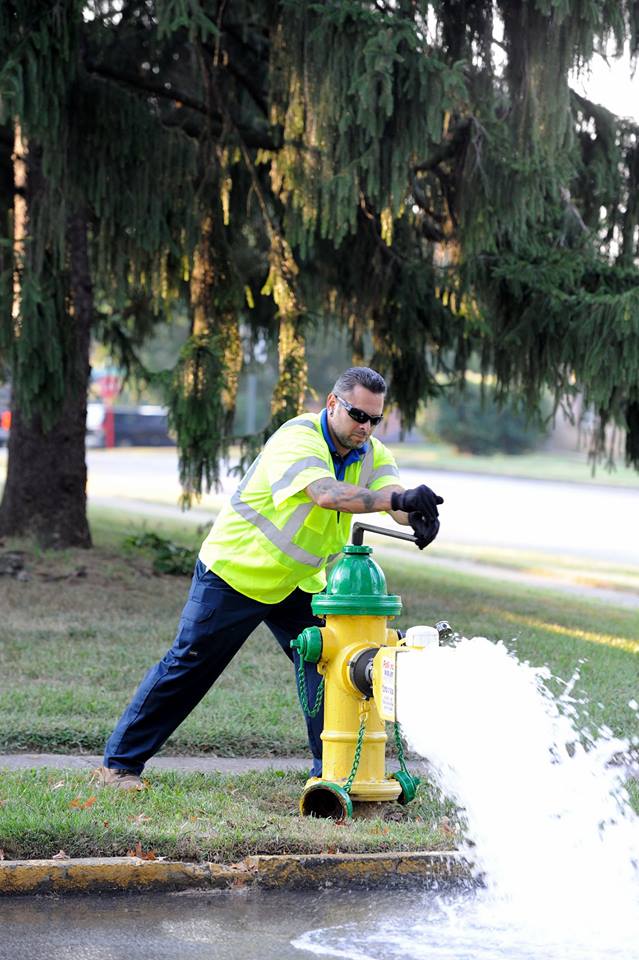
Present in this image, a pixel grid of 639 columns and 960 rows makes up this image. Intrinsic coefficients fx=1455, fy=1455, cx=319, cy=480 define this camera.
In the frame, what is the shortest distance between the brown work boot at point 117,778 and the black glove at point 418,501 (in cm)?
167

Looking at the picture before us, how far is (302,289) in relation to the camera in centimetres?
1354

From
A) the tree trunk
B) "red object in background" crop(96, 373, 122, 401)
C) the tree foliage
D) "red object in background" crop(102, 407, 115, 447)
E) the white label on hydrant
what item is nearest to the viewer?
the white label on hydrant

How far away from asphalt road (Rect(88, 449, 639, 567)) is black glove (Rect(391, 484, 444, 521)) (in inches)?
626

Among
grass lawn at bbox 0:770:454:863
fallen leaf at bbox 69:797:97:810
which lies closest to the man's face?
grass lawn at bbox 0:770:454:863

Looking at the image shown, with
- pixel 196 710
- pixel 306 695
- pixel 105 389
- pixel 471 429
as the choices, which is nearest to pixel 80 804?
pixel 306 695

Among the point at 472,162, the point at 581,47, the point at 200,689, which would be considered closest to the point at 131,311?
the point at 472,162

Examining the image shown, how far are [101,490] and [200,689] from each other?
27309mm

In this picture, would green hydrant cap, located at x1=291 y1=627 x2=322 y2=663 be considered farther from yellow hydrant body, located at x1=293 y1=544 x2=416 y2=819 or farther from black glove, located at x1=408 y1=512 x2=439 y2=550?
black glove, located at x1=408 y1=512 x2=439 y2=550

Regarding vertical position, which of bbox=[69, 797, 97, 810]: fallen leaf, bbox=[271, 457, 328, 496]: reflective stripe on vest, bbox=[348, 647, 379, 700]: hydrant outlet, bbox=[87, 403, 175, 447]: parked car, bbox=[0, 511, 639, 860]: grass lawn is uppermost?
bbox=[271, 457, 328, 496]: reflective stripe on vest

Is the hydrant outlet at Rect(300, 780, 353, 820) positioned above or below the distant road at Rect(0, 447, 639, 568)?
above

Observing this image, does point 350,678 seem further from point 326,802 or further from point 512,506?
point 512,506

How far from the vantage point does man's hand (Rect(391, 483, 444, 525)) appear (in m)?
5.24

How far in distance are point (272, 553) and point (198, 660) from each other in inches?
21.6

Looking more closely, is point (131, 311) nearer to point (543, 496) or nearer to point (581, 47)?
point (581, 47)
